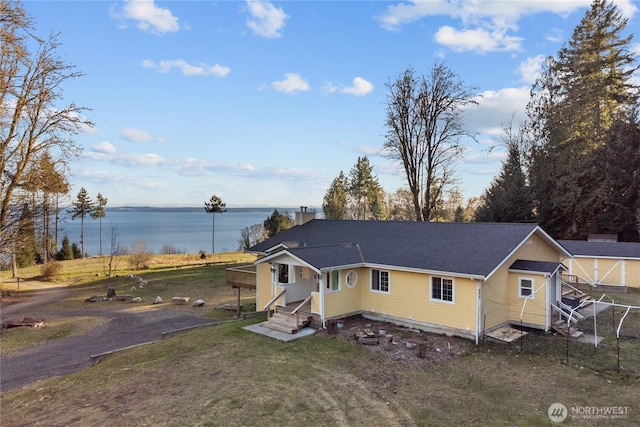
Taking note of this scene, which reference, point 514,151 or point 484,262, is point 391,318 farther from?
point 514,151

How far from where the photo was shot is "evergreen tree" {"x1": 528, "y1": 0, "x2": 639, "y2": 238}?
31500 mm

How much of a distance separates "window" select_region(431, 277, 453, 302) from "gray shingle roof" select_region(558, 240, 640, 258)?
14032 millimetres

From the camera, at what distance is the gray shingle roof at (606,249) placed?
2256cm

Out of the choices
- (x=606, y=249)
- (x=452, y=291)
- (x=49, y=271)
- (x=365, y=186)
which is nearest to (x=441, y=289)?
(x=452, y=291)

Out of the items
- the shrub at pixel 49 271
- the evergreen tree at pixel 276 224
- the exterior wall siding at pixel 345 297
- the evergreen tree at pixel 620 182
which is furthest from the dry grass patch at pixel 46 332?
the evergreen tree at pixel 620 182

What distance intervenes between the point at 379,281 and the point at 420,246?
2.35 meters

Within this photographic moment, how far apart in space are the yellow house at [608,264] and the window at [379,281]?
12.9 meters

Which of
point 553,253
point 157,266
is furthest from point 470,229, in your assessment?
point 157,266

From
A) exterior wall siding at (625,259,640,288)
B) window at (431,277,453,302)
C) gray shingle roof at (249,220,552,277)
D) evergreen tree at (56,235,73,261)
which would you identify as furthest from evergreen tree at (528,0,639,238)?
evergreen tree at (56,235,73,261)

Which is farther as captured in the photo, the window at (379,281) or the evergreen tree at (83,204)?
the evergreen tree at (83,204)

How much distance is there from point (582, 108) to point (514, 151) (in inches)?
244

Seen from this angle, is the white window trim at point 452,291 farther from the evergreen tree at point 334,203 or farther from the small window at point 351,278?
the evergreen tree at point 334,203

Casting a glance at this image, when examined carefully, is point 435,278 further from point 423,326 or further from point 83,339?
point 83,339

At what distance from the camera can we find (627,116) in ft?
98.9
